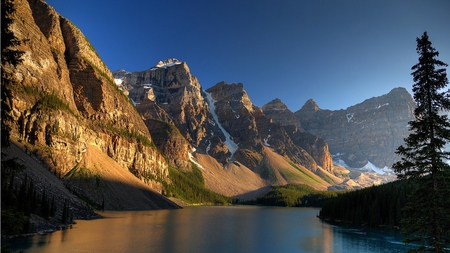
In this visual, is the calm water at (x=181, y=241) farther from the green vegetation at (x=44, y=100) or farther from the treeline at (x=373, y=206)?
the green vegetation at (x=44, y=100)

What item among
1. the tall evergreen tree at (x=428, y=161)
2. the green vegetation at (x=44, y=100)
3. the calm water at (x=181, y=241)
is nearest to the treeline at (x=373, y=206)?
the calm water at (x=181, y=241)

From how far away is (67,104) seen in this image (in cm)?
12488

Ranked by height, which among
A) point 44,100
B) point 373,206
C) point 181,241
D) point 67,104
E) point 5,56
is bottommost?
point 181,241

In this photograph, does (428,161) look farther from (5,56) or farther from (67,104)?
(67,104)

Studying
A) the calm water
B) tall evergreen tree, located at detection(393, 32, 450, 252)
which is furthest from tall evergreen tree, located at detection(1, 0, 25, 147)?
the calm water

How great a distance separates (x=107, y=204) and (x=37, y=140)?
1138 inches

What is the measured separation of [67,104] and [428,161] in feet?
416

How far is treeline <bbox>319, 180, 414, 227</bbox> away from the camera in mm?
91875

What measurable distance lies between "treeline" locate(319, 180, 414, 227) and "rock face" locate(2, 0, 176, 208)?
90446mm

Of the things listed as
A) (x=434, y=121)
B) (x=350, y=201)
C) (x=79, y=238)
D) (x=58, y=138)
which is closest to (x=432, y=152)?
(x=434, y=121)

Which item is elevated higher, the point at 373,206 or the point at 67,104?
the point at 67,104

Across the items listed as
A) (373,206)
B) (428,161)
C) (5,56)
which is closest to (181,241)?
(428,161)

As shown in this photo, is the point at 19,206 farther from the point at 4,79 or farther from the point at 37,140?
the point at 37,140

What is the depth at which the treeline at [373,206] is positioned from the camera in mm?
91875
